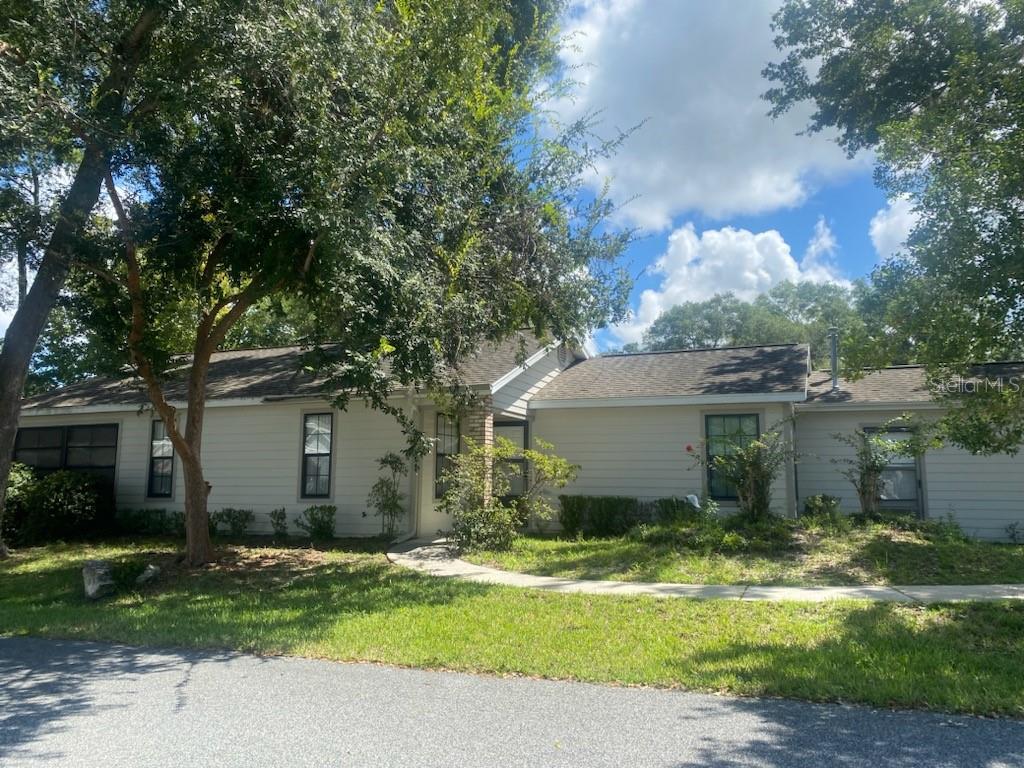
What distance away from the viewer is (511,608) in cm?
810

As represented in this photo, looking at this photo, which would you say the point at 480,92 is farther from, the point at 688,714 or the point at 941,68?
the point at 941,68

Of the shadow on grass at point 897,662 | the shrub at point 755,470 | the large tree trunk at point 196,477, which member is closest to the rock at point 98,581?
the large tree trunk at point 196,477

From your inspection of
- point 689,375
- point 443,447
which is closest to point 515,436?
point 443,447

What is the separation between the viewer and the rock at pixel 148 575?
9.95 meters

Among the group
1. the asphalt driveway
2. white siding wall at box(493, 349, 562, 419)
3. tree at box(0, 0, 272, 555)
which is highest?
tree at box(0, 0, 272, 555)

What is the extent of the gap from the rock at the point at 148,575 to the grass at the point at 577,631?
0.41 ft

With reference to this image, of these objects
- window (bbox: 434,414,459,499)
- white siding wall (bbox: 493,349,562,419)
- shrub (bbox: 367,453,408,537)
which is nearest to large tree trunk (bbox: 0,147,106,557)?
shrub (bbox: 367,453,408,537)

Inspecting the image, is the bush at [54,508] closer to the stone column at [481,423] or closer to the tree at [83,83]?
the tree at [83,83]

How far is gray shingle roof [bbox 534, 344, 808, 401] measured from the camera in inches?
561

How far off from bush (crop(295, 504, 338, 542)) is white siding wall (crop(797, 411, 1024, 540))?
30.6 feet

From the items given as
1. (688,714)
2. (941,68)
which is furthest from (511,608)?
(941,68)

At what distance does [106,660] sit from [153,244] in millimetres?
5617

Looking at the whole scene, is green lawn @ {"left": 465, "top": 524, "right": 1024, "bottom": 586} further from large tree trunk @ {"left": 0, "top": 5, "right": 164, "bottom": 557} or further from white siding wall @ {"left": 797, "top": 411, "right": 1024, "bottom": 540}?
large tree trunk @ {"left": 0, "top": 5, "right": 164, "bottom": 557}

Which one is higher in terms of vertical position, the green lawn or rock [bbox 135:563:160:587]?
the green lawn
